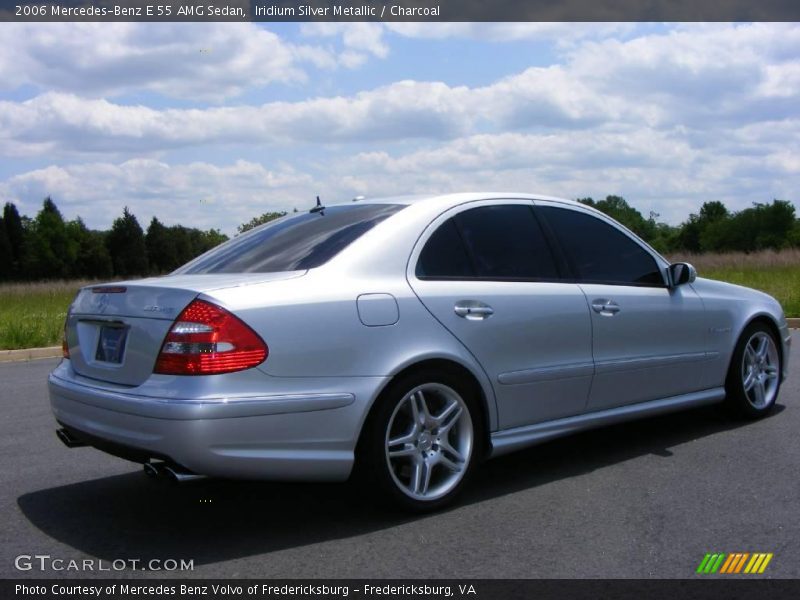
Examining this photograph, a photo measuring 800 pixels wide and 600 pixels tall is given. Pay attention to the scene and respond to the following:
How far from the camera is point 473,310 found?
4.63 m

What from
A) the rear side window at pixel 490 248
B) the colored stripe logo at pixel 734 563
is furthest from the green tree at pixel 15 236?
the colored stripe logo at pixel 734 563

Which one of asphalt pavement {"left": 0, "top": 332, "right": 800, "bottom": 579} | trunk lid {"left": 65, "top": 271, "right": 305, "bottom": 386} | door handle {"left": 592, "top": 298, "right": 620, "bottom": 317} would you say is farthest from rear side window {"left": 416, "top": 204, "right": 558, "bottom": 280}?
asphalt pavement {"left": 0, "top": 332, "right": 800, "bottom": 579}

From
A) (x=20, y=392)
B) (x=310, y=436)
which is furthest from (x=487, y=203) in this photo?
(x=20, y=392)

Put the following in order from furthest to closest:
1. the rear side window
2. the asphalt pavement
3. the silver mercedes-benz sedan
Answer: the rear side window, the silver mercedes-benz sedan, the asphalt pavement

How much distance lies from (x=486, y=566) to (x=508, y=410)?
1213 millimetres

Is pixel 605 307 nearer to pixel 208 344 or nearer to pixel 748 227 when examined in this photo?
pixel 208 344

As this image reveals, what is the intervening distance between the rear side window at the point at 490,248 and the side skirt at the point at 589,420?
0.82 metres

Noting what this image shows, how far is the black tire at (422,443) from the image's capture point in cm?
422

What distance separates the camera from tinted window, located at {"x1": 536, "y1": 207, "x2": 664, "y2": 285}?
17.7 ft

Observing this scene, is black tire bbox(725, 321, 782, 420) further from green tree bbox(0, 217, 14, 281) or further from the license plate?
green tree bbox(0, 217, 14, 281)

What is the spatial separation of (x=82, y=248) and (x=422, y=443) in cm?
→ 9973

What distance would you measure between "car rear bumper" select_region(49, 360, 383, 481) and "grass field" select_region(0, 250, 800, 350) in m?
10.6

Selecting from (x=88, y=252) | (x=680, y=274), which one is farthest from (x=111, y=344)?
(x=88, y=252)

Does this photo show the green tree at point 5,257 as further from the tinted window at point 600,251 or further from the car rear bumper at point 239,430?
the car rear bumper at point 239,430
